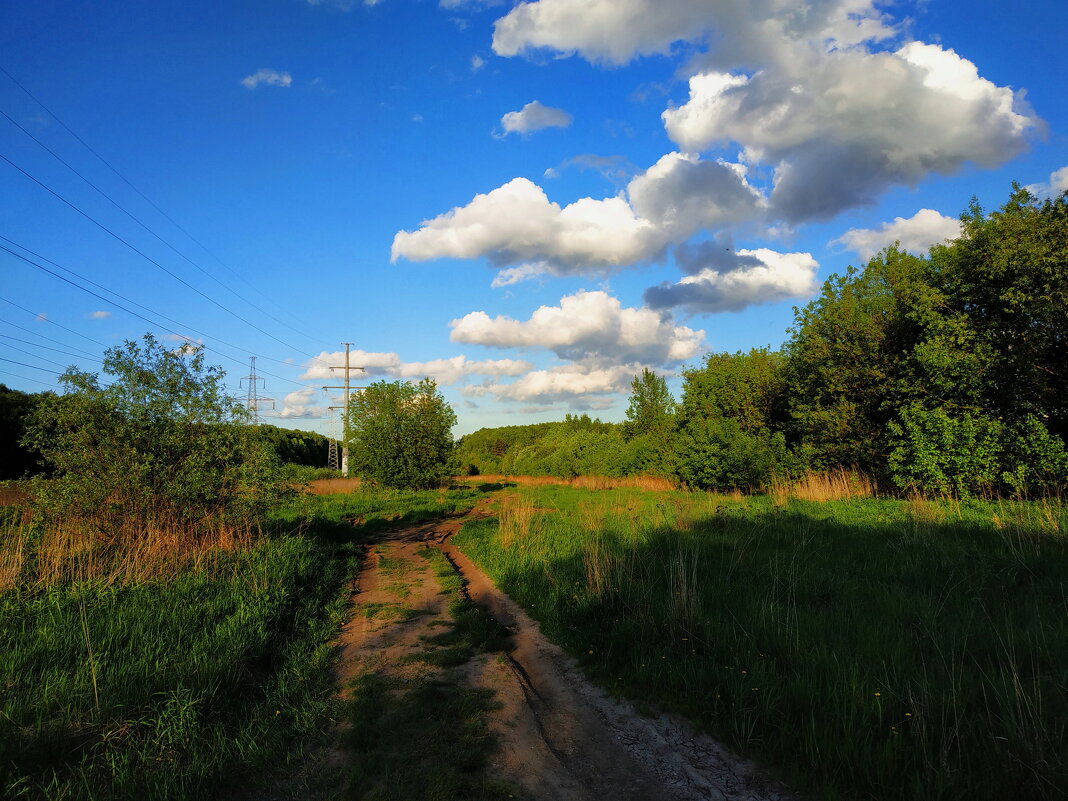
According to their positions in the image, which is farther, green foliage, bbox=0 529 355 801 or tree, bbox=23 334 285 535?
tree, bbox=23 334 285 535

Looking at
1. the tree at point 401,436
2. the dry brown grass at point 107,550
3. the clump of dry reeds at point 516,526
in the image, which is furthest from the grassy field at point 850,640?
the tree at point 401,436

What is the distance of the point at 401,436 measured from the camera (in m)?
27.4

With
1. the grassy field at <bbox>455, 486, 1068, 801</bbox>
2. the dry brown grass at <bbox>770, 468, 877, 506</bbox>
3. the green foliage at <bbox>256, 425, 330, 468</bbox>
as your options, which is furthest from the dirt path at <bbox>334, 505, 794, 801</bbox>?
the green foliage at <bbox>256, 425, 330, 468</bbox>

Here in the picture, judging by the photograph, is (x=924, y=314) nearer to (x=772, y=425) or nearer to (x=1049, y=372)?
(x=1049, y=372)

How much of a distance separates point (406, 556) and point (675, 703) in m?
8.33

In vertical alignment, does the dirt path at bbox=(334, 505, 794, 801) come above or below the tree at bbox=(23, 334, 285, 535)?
below

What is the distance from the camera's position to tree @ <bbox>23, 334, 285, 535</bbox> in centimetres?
818

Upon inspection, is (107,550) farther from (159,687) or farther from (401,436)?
(401,436)

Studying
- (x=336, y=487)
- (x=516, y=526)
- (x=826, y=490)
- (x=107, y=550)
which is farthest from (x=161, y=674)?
(x=336, y=487)

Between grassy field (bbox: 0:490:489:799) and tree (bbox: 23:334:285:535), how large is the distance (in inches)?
33.6

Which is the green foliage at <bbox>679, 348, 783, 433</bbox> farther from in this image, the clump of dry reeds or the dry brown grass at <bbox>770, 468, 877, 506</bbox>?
the clump of dry reeds

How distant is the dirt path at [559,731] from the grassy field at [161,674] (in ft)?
2.08

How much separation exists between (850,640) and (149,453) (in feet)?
35.0

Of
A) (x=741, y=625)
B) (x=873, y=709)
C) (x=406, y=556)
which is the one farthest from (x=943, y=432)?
(x=406, y=556)
